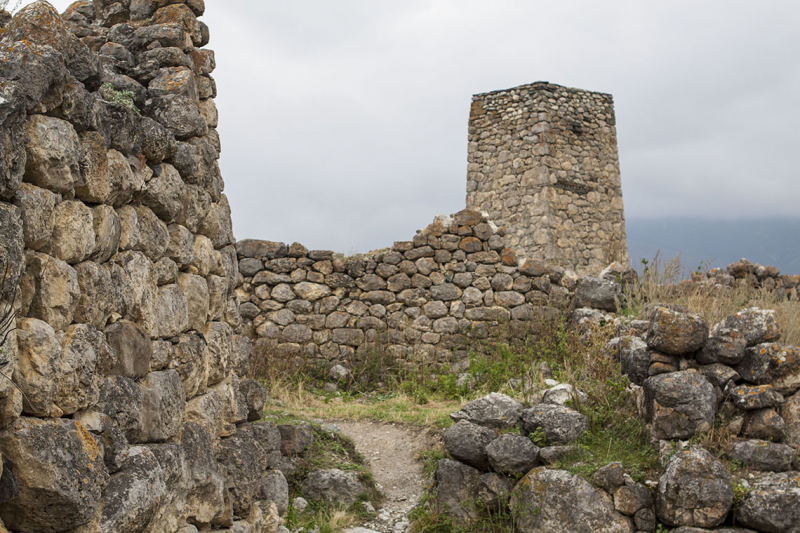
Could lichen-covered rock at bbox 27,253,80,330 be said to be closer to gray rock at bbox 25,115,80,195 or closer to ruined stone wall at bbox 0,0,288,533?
ruined stone wall at bbox 0,0,288,533

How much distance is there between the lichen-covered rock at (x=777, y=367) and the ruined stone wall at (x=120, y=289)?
11.7 feet

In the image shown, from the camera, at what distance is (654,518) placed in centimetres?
478

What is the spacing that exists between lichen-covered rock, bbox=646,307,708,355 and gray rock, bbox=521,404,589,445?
842 millimetres

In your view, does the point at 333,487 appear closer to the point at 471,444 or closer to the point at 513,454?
the point at 471,444

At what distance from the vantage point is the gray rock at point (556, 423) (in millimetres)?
5445

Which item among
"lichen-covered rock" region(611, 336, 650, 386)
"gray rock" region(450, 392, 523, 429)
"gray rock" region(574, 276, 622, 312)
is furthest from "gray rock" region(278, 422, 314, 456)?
"gray rock" region(574, 276, 622, 312)

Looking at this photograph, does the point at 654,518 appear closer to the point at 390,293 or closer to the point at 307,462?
the point at 307,462

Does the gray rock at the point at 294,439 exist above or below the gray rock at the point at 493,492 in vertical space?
above

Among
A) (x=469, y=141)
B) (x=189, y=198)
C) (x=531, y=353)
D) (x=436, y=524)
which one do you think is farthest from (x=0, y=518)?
(x=469, y=141)

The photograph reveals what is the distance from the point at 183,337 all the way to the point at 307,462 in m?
2.94

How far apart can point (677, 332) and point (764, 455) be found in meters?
1.05

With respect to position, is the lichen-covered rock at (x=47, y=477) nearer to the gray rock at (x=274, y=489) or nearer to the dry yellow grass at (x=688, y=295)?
the gray rock at (x=274, y=489)

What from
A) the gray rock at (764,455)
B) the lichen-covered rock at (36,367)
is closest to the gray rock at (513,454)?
the gray rock at (764,455)

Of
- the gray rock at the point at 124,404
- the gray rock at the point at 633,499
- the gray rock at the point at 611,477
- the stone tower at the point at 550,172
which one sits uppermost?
the stone tower at the point at 550,172
